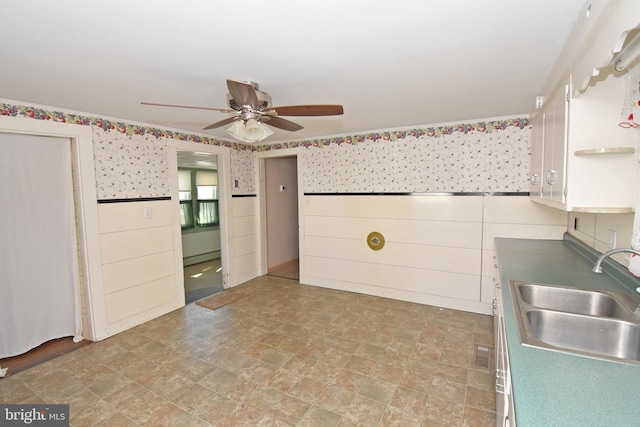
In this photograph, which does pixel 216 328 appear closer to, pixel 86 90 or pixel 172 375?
pixel 172 375

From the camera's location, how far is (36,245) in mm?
2666

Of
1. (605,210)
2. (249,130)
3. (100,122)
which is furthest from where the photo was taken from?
(100,122)

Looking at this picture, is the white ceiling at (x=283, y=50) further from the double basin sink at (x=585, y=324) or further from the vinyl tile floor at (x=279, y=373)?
the vinyl tile floor at (x=279, y=373)

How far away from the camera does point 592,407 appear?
79 centimetres

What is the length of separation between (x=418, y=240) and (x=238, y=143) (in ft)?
9.55

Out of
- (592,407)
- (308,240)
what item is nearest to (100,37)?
(592,407)

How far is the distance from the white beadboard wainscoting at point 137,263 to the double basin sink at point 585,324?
11.3ft

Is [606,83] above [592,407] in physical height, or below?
above

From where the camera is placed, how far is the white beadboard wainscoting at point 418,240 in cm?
323

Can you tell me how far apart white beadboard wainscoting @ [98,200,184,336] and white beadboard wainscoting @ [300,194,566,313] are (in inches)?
73.0

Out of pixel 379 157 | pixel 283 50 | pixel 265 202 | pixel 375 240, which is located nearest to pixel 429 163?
pixel 379 157

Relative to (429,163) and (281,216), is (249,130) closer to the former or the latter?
(429,163)

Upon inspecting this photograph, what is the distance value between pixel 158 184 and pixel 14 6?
2309mm

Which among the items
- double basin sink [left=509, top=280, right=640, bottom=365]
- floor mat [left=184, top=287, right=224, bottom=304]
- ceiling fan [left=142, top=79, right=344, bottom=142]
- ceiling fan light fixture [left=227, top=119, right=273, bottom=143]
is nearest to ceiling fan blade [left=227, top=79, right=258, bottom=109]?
ceiling fan [left=142, top=79, right=344, bottom=142]
